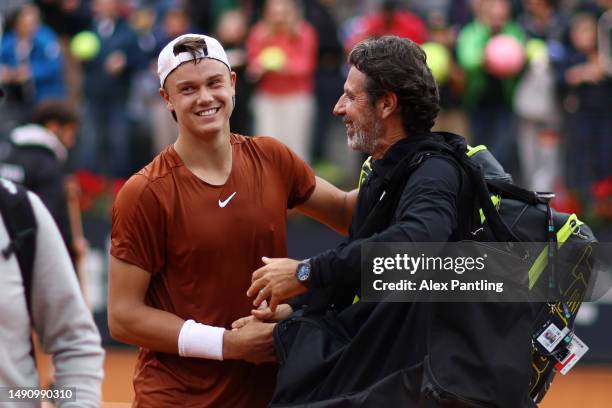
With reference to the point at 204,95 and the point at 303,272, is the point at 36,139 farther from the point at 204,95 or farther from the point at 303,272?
the point at 303,272

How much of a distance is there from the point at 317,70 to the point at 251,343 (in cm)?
764

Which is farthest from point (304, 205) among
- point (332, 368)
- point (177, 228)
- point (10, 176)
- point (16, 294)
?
Result: point (10, 176)

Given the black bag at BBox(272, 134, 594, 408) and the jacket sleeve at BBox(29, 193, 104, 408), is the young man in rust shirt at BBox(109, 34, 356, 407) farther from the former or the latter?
the jacket sleeve at BBox(29, 193, 104, 408)

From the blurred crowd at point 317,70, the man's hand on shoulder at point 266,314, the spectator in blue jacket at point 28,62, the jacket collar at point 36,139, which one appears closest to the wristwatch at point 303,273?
the man's hand on shoulder at point 266,314

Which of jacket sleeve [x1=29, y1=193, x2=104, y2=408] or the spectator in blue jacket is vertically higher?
the spectator in blue jacket

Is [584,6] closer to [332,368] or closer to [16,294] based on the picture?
[332,368]

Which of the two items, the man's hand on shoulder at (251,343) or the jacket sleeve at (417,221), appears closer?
the jacket sleeve at (417,221)

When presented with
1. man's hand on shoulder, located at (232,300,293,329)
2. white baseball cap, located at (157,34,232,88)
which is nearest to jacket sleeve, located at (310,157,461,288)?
man's hand on shoulder, located at (232,300,293,329)

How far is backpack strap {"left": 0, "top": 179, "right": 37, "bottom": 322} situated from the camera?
3.38m

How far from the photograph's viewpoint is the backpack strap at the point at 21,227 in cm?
338

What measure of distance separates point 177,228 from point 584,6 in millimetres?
7557

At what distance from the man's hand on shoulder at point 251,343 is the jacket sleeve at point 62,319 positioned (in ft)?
2.36

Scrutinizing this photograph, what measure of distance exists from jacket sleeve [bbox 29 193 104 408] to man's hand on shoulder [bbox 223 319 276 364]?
0.72 metres

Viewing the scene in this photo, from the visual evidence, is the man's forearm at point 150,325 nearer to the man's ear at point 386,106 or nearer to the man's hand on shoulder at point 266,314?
the man's hand on shoulder at point 266,314
